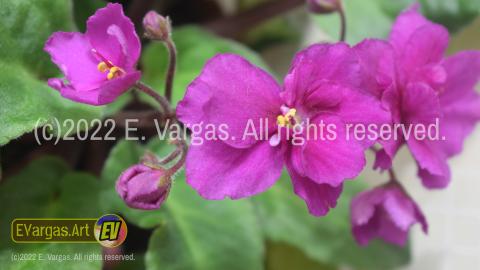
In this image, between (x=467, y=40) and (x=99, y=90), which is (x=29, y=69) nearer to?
(x=99, y=90)

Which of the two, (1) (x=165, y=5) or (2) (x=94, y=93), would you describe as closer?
(2) (x=94, y=93)

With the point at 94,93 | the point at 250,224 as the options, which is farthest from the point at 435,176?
the point at 94,93

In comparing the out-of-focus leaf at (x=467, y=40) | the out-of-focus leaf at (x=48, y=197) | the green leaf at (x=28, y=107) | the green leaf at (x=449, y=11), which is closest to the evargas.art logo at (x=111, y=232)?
the out-of-focus leaf at (x=48, y=197)

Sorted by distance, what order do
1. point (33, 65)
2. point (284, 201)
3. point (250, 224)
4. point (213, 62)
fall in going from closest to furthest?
point (213, 62), point (33, 65), point (250, 224), point (284, 201)

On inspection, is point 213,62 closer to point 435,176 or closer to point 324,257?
point 435,176

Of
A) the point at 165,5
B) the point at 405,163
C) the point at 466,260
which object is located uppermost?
the point at 165,5

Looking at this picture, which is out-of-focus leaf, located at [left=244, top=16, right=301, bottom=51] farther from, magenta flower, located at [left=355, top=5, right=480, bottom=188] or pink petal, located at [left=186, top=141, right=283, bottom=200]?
pink petal, located at [left=186, top=141, right=283, bottom=200]

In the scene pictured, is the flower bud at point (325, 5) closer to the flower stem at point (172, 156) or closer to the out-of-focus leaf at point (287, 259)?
the flower stem at point (172, 156)

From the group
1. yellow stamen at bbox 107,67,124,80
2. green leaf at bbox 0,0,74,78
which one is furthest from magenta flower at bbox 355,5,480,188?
green leaf at bbox 0,0,74,78
